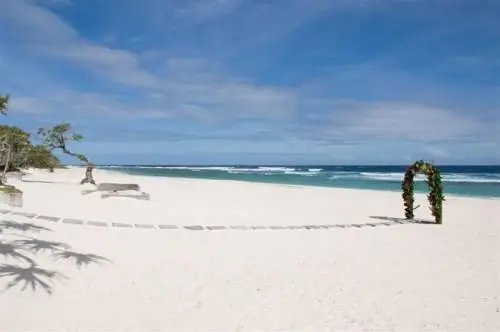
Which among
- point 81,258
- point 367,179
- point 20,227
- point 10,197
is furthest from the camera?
point 367,179

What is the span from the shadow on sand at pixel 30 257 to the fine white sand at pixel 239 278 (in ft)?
0.06

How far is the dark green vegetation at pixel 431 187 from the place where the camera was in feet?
47.7

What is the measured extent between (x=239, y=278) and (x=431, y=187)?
10205mm

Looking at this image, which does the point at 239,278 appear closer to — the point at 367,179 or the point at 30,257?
the point at 30,257

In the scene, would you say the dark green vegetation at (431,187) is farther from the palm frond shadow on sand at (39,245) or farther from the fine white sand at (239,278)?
the palm frond shadow on sand at (39,245)

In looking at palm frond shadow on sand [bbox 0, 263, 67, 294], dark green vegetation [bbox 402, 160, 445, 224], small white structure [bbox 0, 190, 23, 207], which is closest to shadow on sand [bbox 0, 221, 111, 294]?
palm frond shadow on sand [bbox 0, 263, 67, 294]

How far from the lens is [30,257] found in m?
7.07

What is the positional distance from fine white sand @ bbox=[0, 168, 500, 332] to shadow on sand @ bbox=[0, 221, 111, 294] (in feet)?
0.06

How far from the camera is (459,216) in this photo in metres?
17.2

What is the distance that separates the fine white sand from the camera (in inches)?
211

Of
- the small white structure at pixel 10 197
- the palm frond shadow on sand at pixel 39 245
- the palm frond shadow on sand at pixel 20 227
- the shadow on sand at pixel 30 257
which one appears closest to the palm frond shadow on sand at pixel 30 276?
the shadow on sand at pixel 30 257

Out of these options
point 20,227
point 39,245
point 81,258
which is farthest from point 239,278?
point 20,227

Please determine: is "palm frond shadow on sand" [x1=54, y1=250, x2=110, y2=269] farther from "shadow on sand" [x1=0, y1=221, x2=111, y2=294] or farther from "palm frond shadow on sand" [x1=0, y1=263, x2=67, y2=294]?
"palm frond shadow on sand" [x1=0, y1=263, x2=67, y2=294]

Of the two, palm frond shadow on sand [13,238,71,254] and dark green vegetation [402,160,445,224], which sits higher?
dark green vegetation [402,160,445,224]
